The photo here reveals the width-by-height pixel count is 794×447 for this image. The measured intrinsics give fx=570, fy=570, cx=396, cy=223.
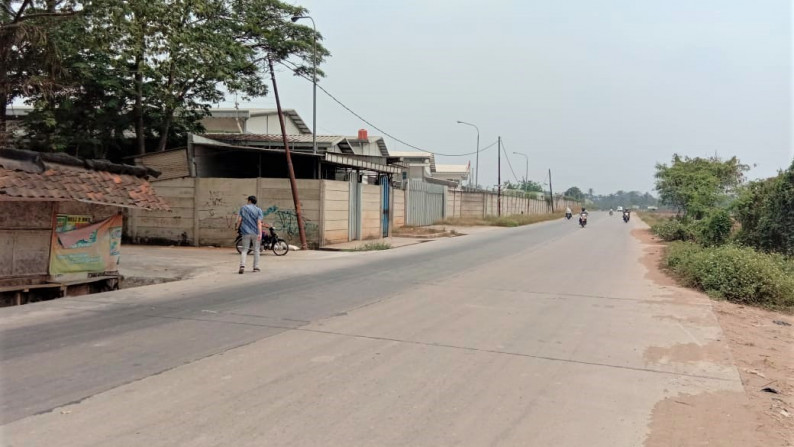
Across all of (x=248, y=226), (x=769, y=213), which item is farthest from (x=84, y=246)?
(x=769, y=213)

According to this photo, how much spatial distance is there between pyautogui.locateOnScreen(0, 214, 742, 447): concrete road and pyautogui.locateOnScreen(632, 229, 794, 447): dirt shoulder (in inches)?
5.8

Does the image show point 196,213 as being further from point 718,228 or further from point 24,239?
point 718,228

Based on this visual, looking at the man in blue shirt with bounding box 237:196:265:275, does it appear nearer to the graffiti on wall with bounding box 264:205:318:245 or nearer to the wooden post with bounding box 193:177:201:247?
the graffiti on wall with bounding box 264:205:318:245

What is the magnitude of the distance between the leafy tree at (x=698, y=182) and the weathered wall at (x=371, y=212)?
43.2ft

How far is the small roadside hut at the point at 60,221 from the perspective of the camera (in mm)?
8992

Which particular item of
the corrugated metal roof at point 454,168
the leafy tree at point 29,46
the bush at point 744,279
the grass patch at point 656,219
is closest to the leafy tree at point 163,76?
the leafy tree at point 29,46

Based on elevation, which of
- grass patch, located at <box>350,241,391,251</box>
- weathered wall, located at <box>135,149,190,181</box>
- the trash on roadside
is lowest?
the trash on roadside

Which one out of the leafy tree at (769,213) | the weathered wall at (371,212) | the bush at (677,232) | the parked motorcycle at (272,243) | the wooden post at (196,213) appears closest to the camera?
the leafy tree at (769,213)

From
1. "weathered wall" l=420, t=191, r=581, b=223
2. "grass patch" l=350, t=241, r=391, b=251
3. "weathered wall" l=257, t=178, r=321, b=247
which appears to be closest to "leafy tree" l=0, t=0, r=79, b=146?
"weathered wall" l=257, t=178, r=321, b=247

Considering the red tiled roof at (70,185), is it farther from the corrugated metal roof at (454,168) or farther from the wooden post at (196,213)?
the corrugated metal roof at (454,168)

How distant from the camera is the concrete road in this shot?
3988mm

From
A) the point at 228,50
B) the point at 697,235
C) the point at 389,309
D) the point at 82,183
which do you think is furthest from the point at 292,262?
the point at 697,235

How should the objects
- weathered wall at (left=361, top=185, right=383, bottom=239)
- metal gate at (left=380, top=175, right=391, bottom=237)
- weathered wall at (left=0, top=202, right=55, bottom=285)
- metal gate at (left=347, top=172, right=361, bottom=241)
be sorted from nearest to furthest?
weathered wall at (left=0, top=202, right=55, bottom=285) → metal gate at (left=347, top=172, right=361, bottom=241) → weathered wall at (left=361, top=185, right=383, bottom=239) → metal gate at (left=380, top=175, right=391, bottom=237)

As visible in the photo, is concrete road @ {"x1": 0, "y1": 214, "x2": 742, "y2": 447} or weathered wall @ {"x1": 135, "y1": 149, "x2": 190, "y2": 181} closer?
concrete road @ {"x1": 0, "y1": 214, "x2": 742, "y2": 447}
